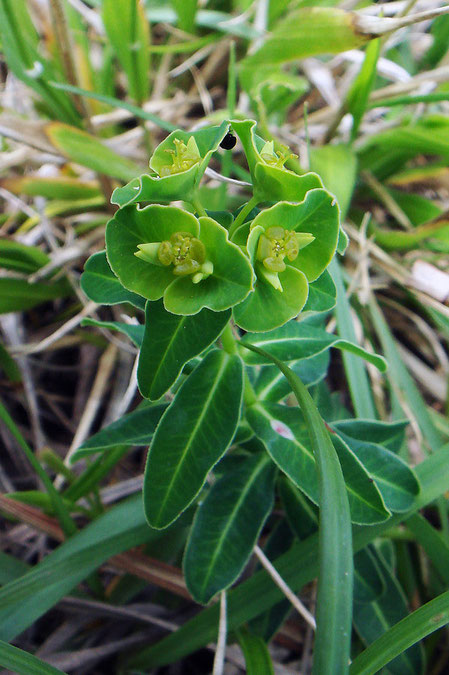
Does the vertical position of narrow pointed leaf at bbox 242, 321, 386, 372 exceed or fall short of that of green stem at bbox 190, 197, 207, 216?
it falls short

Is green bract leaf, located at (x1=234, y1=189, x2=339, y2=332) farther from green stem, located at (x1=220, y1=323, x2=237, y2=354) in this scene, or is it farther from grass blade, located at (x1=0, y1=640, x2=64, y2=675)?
grass blade, located at (x1=0, y1=640, x2=64, y2=675)

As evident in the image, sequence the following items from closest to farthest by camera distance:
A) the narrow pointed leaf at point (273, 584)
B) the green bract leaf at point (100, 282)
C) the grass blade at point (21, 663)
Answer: the grass blade at point (21, 663), the green bract leaf at point (100, 282), the narrow pointed leaf at point (273, 584)

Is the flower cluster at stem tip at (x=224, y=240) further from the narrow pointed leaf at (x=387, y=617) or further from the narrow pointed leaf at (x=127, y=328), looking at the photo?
the narrow pointed leaf at (x=387, y=617)

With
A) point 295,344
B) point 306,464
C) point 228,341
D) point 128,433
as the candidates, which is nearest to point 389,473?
point 306,464

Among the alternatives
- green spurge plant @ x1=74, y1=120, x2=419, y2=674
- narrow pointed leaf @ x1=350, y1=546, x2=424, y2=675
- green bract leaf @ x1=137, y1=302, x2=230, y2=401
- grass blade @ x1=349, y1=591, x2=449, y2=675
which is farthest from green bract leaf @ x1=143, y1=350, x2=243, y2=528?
narrow pointed leaf @ x1=350, y1=546, x2=424, y2=675

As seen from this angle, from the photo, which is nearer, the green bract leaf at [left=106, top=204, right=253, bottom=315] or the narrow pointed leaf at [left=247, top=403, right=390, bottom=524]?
the green bract leaf at [left=106, top=204, right=253, bottom=315]

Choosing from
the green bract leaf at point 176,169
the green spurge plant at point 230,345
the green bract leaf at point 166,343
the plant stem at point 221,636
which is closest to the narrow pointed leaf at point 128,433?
the green spurge plant at point 230,345
